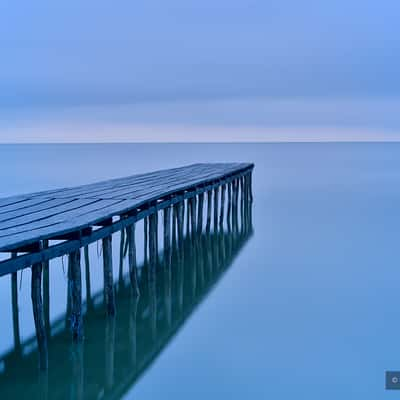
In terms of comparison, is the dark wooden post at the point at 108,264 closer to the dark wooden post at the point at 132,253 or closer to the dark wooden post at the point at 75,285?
the dark wooden post at the point at 132,253

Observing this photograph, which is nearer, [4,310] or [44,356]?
[44,356]

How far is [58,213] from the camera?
5.88 meters

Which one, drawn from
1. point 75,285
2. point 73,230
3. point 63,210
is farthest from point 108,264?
point 73,230

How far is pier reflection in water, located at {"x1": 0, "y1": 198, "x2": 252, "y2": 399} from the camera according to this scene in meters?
4.97

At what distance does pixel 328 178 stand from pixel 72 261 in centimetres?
2506

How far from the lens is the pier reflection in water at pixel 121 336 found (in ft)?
16.3

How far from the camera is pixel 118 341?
6.03 meters

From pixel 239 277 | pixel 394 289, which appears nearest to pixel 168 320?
pixel 239 277

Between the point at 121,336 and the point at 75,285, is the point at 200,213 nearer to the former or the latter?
the point at 121,336

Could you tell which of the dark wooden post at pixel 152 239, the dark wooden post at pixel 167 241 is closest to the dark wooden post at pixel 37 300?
the dark wooden post at pixel 152 239

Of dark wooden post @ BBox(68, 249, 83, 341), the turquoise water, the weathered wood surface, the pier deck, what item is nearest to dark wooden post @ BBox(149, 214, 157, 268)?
the pier deck

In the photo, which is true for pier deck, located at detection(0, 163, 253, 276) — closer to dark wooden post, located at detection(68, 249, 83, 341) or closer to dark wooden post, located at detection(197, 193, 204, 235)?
dark wooden post, located at detection(68, 249, 83, 341)

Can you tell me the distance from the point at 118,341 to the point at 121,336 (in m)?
0.15

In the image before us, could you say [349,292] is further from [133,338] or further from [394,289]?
[133,338]
